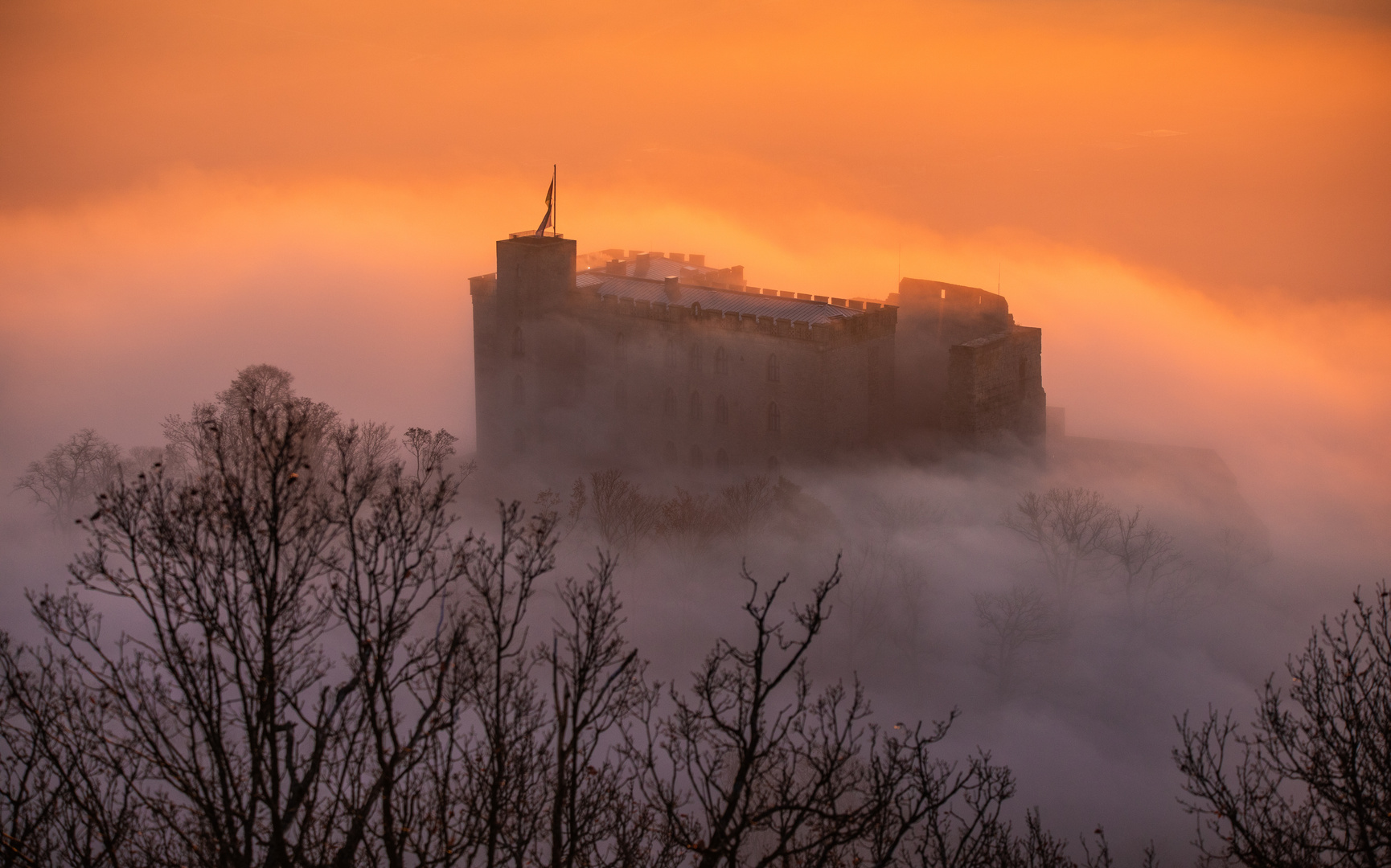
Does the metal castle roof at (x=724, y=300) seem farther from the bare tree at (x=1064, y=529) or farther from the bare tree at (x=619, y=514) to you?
the bare tree at (x=1064, y=529)

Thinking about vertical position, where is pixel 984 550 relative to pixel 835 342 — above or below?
below

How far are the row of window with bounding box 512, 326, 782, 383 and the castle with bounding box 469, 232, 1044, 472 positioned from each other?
56mm

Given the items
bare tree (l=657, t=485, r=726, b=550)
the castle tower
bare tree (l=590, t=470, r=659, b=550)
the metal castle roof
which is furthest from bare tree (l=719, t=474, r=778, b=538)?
the castle tower

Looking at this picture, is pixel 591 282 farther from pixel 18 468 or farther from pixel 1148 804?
pixel 18 468

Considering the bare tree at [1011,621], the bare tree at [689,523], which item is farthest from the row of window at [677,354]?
the bare tree at [1011,621]

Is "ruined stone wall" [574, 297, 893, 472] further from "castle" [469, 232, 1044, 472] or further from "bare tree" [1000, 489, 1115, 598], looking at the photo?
"bare tree" [1000, 489, 1115, 598]

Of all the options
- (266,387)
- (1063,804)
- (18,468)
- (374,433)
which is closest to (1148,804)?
(1063,804)

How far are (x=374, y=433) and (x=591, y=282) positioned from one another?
11422mm

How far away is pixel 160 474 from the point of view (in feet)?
53.2

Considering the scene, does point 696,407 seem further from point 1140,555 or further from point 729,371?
point 1140,555

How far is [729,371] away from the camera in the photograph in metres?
52.9

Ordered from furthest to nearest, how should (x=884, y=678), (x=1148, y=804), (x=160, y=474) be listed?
(x=884, y=678) < (x=1148, y=804) < (x=160, y=474)

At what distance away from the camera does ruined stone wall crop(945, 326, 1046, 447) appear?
51438 mm

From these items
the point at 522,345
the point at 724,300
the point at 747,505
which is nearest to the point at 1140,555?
the point at 747,505
